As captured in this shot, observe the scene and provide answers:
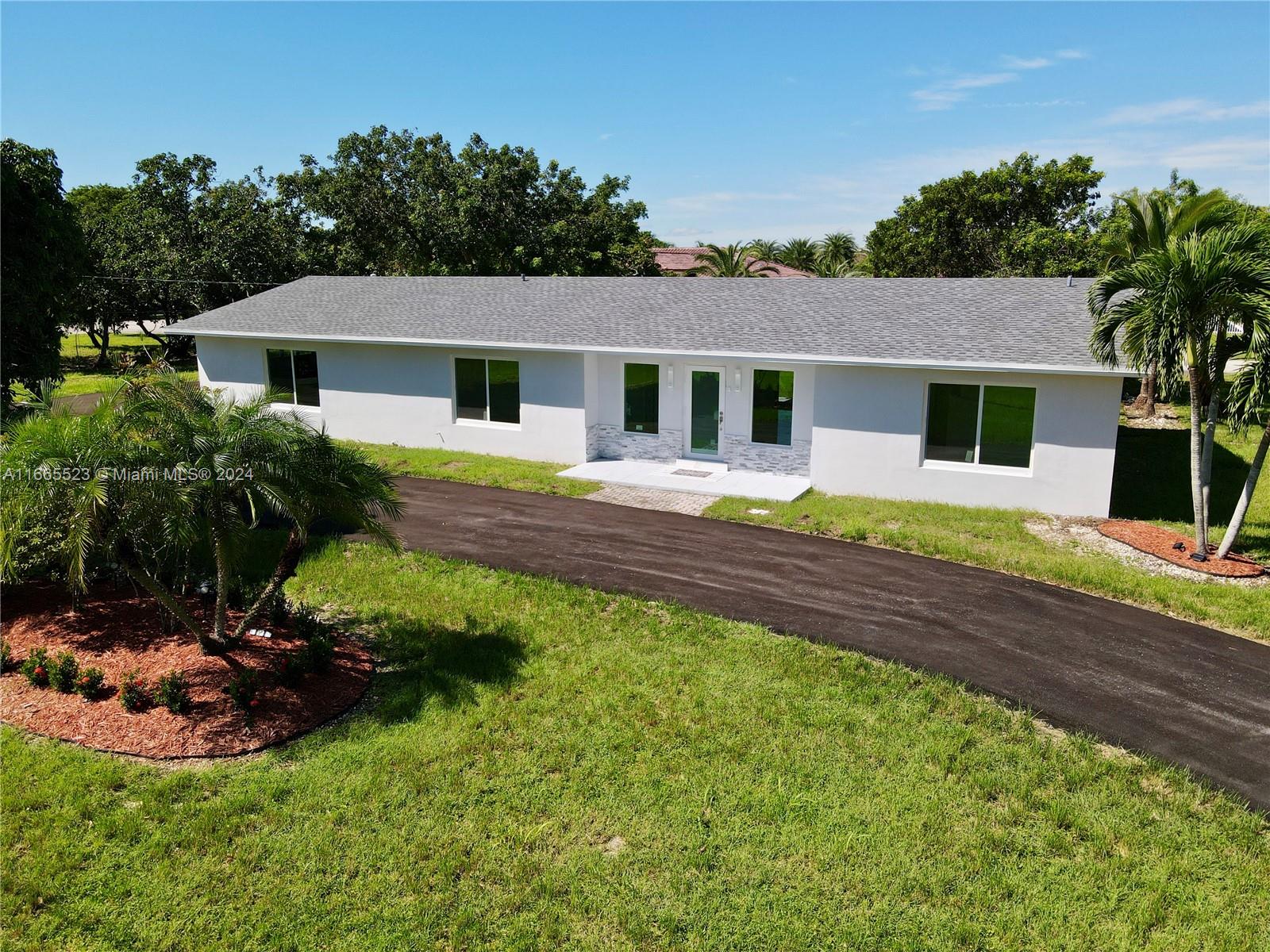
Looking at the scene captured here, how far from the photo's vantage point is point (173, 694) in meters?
7.59

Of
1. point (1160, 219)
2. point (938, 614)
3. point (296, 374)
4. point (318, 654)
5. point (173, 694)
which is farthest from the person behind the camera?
point (296, 374)

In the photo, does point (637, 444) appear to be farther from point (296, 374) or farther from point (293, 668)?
point (293, 668)

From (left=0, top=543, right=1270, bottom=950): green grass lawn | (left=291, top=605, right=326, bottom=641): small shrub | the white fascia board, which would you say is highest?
the white fascia board

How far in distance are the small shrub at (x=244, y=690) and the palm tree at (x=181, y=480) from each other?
2.22 feet

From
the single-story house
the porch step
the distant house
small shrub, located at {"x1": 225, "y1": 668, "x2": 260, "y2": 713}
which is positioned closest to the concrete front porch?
the porch step

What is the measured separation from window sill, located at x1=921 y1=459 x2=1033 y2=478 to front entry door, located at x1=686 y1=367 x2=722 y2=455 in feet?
14.8

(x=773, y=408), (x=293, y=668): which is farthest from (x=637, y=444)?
(x=293, y=668)

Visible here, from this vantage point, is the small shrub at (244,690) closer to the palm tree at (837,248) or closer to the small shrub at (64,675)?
the small shrub at (64,675)

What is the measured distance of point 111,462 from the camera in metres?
7.09

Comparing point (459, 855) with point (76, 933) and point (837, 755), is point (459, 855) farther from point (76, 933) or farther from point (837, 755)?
point (837, 755)

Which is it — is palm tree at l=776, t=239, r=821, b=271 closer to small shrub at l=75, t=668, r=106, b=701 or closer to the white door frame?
the white door frame

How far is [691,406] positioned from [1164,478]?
A: 33.5 feet

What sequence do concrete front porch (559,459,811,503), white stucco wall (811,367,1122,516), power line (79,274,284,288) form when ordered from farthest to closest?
power line (79,274,284,288) → concrete front porch (559,459,811,503) → white stucco wall (811,367,1122,516)

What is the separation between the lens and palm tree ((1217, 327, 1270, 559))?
1109 cm
